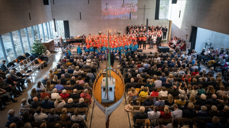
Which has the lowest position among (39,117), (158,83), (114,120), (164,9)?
(114,120)

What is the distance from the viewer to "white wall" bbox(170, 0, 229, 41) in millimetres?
10969

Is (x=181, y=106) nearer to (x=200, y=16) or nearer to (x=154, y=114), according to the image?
(x=154, y=114)

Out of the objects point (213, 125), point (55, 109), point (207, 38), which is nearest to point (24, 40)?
point (55, 109)

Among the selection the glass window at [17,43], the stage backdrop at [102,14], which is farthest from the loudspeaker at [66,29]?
the glass window at [17,43]

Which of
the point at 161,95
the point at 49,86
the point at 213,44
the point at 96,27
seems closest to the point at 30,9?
the point at 96,27

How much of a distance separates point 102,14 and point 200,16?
11.7 meters

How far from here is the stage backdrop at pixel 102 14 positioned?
2023cm

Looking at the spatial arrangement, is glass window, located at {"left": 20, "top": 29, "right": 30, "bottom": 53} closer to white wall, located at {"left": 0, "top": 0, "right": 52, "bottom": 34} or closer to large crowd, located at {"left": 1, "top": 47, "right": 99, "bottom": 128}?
white wall, located at {"left": 0, "top": 0, "right": 52, "bottom": 34}

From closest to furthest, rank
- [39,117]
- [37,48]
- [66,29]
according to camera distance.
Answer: [39,117] < [37,48] < [66,29]

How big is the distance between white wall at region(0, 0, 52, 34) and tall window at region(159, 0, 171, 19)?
14.3 meters

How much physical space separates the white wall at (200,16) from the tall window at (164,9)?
3.55 ft

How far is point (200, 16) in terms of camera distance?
13.8 metres

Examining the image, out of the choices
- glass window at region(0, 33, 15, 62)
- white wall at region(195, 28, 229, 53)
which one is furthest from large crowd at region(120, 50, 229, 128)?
glass window at region(0, 33, 15, 62)

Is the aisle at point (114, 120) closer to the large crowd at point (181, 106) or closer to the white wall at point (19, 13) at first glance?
the large crowd at point (181, 106)
